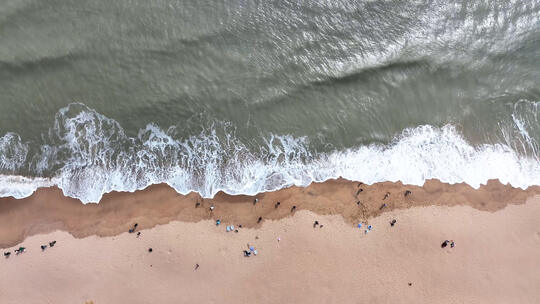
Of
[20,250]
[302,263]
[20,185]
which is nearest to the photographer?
[20,250]

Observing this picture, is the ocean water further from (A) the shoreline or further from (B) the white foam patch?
(A) the shoreline

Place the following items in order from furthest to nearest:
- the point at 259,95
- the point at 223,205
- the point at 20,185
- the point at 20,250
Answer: the point at 259,95, the point at 223,205, the point at 20,185, the point at 20,250

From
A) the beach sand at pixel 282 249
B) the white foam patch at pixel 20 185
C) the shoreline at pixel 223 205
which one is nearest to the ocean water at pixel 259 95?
the white foam patch at pixel 20 185

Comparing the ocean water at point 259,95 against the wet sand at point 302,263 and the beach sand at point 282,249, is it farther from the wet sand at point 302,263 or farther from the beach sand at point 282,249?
the wet sand at point 302,263

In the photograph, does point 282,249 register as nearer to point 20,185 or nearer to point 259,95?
point 259,95

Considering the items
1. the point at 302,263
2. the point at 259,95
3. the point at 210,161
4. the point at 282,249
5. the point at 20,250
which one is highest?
the point at 259,95

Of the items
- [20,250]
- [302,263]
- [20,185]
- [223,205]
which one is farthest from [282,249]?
[20,185]

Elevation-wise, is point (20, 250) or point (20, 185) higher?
point (20, 185)
